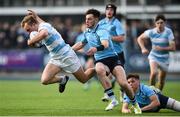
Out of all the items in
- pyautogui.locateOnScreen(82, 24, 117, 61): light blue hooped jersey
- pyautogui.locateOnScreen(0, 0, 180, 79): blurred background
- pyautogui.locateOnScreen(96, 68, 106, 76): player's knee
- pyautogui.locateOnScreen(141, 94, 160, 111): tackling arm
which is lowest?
pyautogui.locateOnScreen(0, 0, 180, 79): blurred background

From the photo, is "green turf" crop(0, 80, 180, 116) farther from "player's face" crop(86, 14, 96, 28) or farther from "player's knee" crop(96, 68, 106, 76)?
"player's face" crop(86, 14, 96, 28)

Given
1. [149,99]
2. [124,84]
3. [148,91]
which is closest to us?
[124,84]

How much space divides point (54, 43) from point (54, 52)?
0.27 meters

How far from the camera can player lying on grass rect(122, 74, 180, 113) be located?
1571 centimetres

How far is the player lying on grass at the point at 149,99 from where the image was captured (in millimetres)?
15711

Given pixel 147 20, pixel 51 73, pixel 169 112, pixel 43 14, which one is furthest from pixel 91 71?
pixel 43 14

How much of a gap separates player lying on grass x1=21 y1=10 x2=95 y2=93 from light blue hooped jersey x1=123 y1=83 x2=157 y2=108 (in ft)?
4.71

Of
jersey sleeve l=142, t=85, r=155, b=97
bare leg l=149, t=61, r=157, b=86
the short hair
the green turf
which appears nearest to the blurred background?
the green turf

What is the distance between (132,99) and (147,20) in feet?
72.4

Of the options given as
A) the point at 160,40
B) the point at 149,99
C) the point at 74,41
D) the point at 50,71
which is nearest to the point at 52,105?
the point at 50,71

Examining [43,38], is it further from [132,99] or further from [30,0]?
[30,0]

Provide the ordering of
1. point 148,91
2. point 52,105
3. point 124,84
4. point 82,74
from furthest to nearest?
point 52,105 < point 82,74 < point 148,91 < point 124,84

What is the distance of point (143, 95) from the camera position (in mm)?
15898

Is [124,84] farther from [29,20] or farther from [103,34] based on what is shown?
[29,20]
